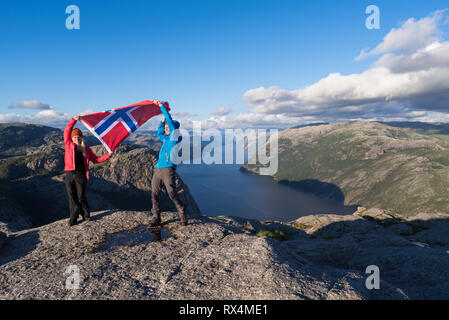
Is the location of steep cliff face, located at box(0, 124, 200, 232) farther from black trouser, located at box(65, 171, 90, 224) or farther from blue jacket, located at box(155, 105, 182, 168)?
blue jacket, located at box(155, 105, 182, 168)

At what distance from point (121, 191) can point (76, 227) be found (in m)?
193

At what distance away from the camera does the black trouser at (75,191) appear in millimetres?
11953

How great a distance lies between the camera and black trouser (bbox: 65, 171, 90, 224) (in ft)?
39.2

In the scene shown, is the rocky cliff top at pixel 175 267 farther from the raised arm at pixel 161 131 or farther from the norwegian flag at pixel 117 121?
the raised arm at pixel 161 131

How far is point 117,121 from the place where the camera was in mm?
14227

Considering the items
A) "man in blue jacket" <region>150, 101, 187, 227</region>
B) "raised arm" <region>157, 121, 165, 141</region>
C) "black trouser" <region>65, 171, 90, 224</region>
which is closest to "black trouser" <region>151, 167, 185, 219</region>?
"man in blue jacket" <region>150, 101, 187, 227</region>

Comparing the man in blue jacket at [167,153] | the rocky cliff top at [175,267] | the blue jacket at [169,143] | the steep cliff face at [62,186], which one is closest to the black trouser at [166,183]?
the man in blue jacket at [167,153]

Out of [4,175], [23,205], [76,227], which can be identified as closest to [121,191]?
[23,205]

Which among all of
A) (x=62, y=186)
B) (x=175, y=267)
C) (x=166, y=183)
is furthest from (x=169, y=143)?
(x=62, y=186)

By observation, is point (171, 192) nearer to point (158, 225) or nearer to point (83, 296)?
point (158, 225)

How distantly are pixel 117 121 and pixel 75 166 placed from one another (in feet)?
12.7

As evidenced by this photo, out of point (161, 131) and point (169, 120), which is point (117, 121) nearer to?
point (161, 131)

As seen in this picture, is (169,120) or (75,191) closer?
(169,120)
